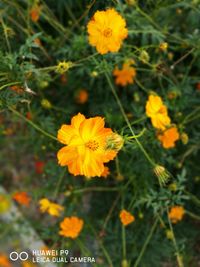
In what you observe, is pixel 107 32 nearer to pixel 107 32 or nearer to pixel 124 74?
pixel 107 32

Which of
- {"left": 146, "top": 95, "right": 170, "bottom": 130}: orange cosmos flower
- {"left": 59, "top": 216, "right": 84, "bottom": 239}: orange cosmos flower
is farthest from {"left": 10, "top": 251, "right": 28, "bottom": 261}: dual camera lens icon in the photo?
{"left": 146, "top": 95, "right": 170, "bottom": 130}: orange cosmos flower

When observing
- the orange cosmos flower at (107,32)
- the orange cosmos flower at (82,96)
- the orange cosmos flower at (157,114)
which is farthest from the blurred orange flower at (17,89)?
the orange cosmos flower at (82,96)

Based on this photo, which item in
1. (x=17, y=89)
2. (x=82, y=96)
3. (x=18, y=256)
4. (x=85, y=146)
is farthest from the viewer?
(x=18, y=256)

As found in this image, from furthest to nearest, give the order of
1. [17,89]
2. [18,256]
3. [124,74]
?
[18,256] → [124,74] → [17,89]

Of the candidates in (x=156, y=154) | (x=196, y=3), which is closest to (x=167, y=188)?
(x=156, y=154)

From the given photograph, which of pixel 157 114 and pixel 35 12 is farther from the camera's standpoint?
pixel 35 12

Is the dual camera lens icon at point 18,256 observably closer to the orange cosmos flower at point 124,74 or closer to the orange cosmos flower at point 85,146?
the orange cosmos flower at point 124,74

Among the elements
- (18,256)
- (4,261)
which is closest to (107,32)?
(4,261)
